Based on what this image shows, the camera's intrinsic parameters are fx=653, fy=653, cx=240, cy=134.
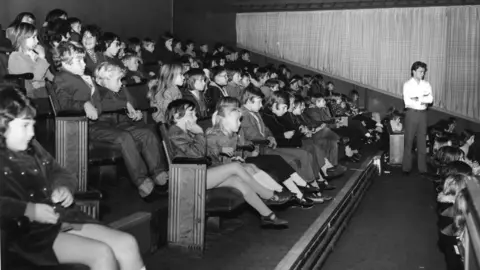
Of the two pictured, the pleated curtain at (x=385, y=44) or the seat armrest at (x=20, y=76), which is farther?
the pleated curtain at (x=385, y=44)

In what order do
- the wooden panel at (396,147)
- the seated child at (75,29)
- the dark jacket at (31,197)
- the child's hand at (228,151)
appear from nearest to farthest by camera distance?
the dark jacket at (31,197), the child's hand at (228,151), the seated child at (75,29), the wooden panel at (396,147)

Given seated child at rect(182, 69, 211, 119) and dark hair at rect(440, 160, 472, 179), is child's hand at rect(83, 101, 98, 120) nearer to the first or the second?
seated child at rect(182, 69, 211, 119)

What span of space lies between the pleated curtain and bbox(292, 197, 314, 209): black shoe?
5004 mm

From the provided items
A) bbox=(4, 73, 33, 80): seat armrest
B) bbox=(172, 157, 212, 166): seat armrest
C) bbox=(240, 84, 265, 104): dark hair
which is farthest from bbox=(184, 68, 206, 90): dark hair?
bbox=(172, 157, 212, 166): seat armrest

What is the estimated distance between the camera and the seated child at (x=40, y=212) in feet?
6.56

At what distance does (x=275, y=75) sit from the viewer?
7406mm

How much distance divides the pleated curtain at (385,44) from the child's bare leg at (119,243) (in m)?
7.50

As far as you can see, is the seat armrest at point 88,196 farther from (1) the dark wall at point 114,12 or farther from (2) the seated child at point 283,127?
(1) the dark wall at point 114,12

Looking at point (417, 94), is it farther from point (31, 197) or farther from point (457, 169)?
point (31, 197)

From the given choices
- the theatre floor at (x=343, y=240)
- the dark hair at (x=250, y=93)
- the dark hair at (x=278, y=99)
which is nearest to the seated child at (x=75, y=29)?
the theatre floor at (x=343, y=240)

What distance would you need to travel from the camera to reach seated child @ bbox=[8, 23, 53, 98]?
12.5 ft

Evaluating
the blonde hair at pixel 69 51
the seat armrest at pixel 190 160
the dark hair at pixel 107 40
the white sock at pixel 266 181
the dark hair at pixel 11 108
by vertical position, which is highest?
the dark hair at pixel 107 40

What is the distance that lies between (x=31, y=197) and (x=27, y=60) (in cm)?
190

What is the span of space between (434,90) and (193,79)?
528 cm
